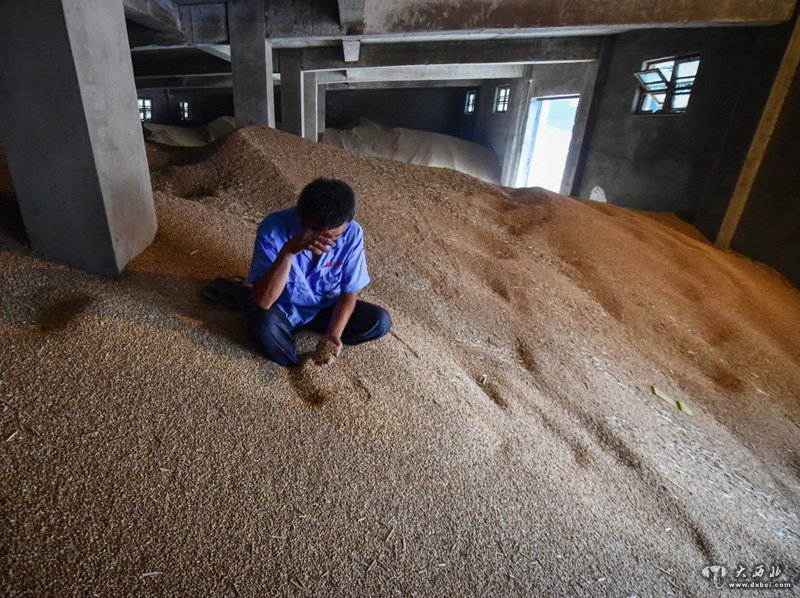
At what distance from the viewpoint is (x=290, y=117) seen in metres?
8.44

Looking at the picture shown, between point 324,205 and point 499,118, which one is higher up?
point 499,118

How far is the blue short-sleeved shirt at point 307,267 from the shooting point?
5.72 feet

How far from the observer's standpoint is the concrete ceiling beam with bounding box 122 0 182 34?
13.9 ft

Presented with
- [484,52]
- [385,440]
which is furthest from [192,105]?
[385,440]

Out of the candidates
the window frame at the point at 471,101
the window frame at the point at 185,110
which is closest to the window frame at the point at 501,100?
the window frame at the point at 471,101

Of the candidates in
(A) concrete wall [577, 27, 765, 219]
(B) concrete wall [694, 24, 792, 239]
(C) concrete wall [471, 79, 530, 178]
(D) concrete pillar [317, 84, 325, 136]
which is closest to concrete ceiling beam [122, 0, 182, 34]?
(B) concrete wall [694, 24, 792, 239]

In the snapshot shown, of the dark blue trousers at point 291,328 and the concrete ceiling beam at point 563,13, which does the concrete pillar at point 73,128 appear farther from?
the concrete ceiling beam at point 563,13

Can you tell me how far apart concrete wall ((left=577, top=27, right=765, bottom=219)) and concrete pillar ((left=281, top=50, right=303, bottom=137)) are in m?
5.54

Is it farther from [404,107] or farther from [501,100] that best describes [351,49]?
[404,107]

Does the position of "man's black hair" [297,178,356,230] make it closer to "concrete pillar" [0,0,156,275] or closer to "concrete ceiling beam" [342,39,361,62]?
"concrete pillar" [0,0,156,275]

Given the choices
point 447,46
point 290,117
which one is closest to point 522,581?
point 447,46

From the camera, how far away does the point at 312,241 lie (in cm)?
158

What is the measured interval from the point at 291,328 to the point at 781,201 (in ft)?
15.2

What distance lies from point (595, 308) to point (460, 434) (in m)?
2.03
